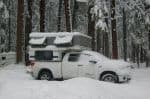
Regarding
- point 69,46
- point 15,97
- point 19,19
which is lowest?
point 15,97

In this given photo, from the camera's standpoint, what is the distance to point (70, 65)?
64.3 feet

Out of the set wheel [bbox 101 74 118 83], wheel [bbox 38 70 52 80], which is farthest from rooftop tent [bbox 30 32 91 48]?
wheel [bbox 101 74 118 83]

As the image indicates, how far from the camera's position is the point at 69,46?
778 inches

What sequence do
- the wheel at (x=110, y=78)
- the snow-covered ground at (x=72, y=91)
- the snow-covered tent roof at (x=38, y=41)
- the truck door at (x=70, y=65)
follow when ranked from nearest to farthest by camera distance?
1. the snow-covered ground at (x=72, y=91)
2. the wheel at (x=110, y=78)
3. the truck door at (x=70, y=65)
4. the snow-covered tent roof at (x=38, y=41)

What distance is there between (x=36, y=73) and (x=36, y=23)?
28.5 meters

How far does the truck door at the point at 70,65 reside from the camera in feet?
64.0

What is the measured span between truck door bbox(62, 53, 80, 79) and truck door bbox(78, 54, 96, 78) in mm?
224

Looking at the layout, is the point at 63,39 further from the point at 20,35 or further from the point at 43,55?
the point at 20,35

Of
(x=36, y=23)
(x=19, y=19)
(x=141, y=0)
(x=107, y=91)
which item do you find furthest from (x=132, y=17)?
(x=107, y=91)

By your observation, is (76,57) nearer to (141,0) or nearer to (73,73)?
(73,73)

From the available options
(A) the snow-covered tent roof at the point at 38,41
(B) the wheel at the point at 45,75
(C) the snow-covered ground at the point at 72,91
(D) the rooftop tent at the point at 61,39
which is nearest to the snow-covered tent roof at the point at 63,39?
(D) the rooftop tent at the point at 61,39

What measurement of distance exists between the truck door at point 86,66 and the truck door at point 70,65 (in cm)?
22

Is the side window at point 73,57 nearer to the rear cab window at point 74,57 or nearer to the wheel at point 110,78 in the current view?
the rear cab window at point 74,57

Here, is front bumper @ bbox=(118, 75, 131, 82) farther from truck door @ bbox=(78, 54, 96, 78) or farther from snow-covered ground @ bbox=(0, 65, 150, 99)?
snow-covered ground @ bbox=(0, 65, 150, 99)
